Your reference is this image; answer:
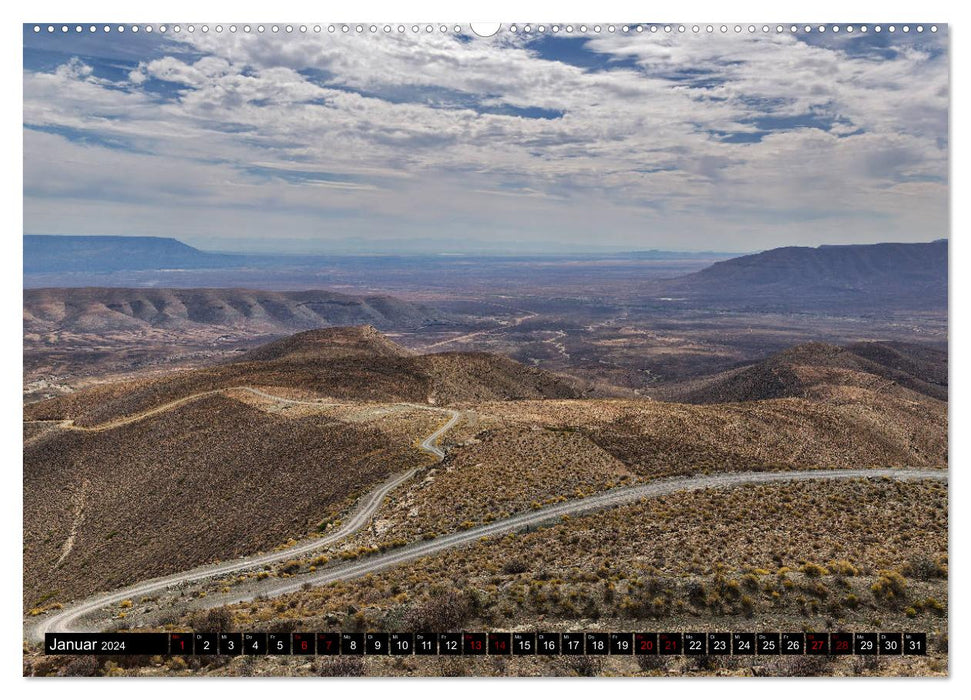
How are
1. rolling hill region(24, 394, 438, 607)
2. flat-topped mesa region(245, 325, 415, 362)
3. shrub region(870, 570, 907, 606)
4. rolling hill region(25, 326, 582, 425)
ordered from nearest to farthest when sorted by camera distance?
shrub region(870, 570, 907, 606) → rolling hill region(24, 394, 438, 607) → rolling hill region(25, 326, 582, 425) → flat-topped mesa region(245, 325, 415, 362)

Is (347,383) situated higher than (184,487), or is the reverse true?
(347,383)

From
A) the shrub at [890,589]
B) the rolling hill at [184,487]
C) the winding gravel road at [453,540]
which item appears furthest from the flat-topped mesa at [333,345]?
the shrub at [890,589]

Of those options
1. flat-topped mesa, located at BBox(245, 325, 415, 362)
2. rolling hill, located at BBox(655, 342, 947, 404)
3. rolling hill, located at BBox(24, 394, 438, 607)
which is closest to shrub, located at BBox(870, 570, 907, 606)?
rolling hill, located at BBox(24, 394, 438, 607)

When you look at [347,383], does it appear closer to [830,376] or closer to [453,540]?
[453,540]

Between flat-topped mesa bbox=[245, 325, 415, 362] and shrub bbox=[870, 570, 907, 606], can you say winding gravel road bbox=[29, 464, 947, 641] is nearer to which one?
shrub bbox=[870, 570, 907, 606]

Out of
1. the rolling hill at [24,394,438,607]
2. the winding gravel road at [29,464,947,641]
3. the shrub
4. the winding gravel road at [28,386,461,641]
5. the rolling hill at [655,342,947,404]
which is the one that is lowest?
the rolling hill at [655,342,947,404]

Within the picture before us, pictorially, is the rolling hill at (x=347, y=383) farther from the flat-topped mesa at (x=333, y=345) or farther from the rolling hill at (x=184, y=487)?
the rolling hill at (x=184, y=487)

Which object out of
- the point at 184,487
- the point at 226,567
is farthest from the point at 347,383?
the point at 226,567

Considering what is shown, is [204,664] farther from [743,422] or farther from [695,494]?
[743,422]

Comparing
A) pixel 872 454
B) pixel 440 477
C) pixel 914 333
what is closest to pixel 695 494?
pixel 440 477
